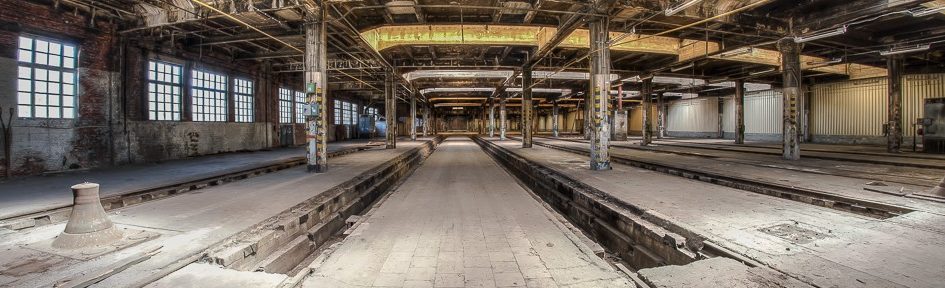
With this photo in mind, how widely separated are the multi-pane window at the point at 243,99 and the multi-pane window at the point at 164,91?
3.37 metres

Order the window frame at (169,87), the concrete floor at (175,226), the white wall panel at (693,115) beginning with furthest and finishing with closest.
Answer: the white wall panel at (693,115), the window frame at (169,87), the concrete floor at (175,226)

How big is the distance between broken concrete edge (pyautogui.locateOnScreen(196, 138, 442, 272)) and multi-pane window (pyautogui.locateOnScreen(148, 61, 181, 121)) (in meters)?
8.98

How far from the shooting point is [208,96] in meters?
17.2

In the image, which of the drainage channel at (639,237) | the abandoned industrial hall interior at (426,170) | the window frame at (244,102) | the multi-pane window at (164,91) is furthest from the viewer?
the window frame at (244,102)

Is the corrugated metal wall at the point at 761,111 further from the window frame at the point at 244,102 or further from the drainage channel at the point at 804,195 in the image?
the window frame at the point at 244,102

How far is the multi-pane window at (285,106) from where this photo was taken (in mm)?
23098

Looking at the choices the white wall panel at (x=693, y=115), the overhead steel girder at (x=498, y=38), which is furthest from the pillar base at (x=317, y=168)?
the white wall panel at (x=693, y=115)

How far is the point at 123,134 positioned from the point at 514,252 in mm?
14354

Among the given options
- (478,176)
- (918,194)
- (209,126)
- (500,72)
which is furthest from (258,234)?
(500,72)

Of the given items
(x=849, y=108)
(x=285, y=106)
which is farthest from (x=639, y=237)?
(x=849, y=108)

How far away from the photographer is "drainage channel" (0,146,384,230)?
5531 mm

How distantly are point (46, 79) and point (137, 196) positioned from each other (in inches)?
266

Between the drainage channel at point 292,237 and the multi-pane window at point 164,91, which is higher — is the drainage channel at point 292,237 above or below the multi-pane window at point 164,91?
below

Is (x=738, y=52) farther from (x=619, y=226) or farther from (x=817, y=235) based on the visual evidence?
(x=817, y=235)
